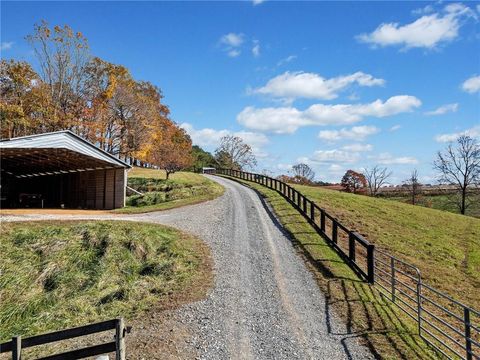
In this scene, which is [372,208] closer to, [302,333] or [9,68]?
[302,333]

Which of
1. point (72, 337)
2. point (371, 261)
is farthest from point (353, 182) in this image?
point (72, 337)

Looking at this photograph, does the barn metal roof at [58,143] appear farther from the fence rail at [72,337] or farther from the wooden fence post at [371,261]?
the wooden fence post at [371,261]

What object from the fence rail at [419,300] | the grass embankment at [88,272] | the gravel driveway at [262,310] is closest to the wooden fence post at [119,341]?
the gravel driveway at [262,310]

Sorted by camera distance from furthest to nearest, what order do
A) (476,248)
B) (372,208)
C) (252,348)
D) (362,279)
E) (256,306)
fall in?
(372,208) → (476,248) → (362,279) → (256,306) → (252,348)

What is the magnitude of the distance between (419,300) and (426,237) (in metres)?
14.6

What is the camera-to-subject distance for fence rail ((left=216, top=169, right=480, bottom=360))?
298 inches

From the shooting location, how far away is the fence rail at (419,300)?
24.8ft

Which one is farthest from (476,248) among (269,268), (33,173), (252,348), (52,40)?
(52,40)

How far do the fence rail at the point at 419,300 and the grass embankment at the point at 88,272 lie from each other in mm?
5268

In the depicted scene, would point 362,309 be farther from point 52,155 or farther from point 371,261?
point 52,155

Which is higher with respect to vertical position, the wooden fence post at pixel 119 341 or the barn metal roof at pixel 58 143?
the barn metal roof at pixel 58 143

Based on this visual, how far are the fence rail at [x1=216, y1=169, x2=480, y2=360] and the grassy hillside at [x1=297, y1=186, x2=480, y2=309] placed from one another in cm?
128

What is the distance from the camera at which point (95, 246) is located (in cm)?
1448

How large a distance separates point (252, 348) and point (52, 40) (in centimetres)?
3703
